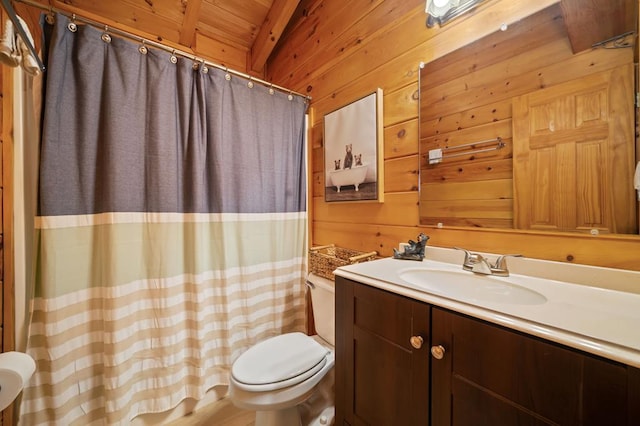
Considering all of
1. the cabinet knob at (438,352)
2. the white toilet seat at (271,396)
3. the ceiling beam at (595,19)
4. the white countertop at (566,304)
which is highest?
the ceiling beam at (595,19)

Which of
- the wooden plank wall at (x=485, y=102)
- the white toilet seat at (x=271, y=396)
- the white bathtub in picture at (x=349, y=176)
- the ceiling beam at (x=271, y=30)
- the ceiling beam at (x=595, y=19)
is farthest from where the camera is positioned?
the ceiling beam at (x=271, y=30)

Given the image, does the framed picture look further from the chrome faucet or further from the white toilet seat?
the white toilet seat

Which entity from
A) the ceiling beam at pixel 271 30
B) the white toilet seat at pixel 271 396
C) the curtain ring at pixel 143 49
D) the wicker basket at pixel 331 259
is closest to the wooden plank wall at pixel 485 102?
the wicker basket at pixel 331 259

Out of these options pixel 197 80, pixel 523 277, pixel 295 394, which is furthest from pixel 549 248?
pixel 197 80

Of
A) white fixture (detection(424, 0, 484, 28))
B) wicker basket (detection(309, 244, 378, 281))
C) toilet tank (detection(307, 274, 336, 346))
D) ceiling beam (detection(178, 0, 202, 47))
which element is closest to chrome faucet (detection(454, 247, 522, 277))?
wicker basket (detection(309, 244, 378, 281))

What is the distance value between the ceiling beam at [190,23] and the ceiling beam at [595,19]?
1969 mm

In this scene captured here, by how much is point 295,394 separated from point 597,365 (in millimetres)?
934

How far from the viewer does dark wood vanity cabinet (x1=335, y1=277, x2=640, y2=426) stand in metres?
0.43

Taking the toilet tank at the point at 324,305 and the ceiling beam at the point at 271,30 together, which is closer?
the toilet tank at the point at 324,305

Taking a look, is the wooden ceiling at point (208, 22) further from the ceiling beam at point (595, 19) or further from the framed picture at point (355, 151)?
the ceiling beam at point (595, 19)

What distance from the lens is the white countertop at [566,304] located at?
1.48ft

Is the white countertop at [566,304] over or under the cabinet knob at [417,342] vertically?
over

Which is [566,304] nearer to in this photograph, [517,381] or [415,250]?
[517,381]

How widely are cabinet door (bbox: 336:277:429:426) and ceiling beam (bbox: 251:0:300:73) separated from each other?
1.94 m
